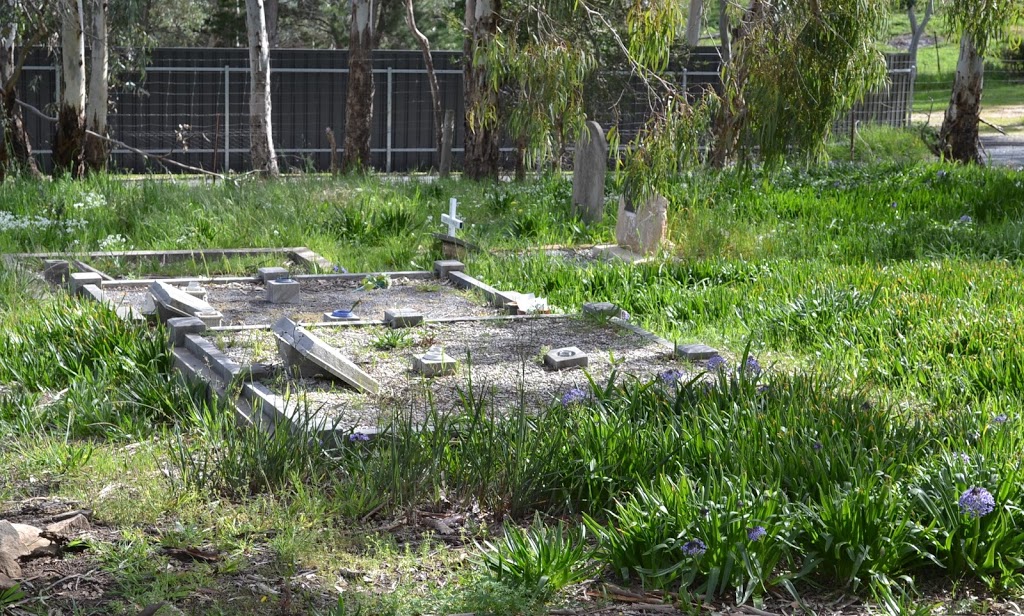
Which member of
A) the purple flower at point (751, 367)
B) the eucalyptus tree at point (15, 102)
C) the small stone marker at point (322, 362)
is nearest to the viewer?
the purple flower at point (751, 367)

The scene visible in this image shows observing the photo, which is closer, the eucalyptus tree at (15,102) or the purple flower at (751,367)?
the purple flower at (751,367)

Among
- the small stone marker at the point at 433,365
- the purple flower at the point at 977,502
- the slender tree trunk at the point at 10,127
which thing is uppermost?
the slender tree trunk at the point at 10,127

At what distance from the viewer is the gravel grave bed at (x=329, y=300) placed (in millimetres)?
7930

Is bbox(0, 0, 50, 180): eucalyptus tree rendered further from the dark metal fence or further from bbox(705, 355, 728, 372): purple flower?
bbox(705, 355, 728, 372): purple flower

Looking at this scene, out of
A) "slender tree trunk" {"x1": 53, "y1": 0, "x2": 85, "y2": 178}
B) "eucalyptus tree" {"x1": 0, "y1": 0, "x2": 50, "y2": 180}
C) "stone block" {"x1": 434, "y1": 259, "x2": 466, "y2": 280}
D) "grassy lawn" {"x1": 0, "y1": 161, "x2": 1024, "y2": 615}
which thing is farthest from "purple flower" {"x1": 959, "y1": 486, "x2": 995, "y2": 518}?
"slender tree trunk" {"x1": 53, "y1": 0, "x2": 85, "y2": 178}

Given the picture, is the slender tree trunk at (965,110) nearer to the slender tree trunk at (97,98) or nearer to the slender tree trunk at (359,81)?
the slender tree trunk at (359,81)

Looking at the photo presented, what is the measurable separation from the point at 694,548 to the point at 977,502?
901mm

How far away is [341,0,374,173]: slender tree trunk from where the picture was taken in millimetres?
18562

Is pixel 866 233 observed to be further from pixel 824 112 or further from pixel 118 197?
pixel 118 197

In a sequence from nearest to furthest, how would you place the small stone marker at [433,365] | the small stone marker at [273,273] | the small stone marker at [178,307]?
the small stone marker at [433,365], the small stone marker at [178,307], the small stone marker at [273,273]

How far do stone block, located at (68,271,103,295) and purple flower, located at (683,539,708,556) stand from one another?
5988 millimetres

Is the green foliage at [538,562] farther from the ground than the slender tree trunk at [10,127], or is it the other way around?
the slender tree trunk at [10,127]

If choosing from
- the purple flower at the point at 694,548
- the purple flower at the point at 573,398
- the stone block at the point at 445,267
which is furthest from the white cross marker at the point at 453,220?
the purple flower at the point at 694,548

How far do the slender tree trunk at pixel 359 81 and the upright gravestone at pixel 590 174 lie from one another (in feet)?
23.8
